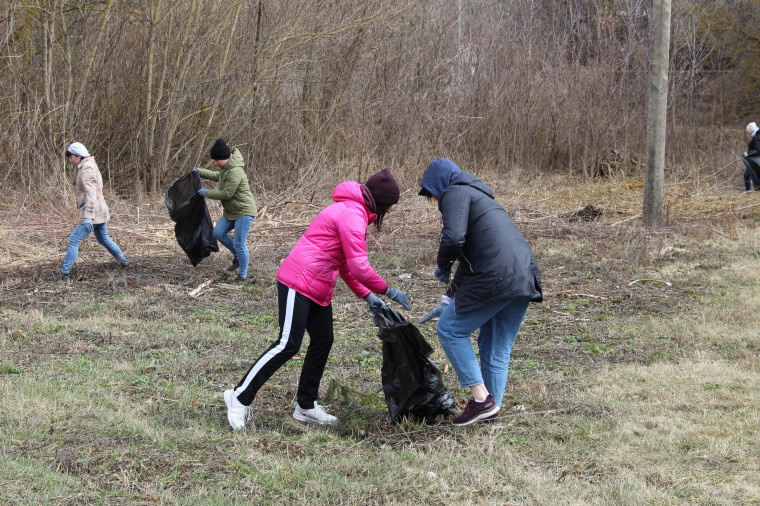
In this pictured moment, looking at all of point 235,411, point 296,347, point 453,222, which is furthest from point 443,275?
point 235,411

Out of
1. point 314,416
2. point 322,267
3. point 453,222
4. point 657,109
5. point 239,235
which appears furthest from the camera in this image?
point 657,109

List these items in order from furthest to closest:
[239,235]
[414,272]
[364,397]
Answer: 1. [414,272]
2. [239,235]
3. [364,397]

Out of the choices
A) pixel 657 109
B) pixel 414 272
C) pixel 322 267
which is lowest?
pixel 414 272

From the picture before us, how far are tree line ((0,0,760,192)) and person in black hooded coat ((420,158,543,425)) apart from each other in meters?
11.0

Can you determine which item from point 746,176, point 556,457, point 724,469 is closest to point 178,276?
point 556,457

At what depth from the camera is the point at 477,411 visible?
4426 millimetres

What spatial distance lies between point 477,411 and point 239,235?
205 inches

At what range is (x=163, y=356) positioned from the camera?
20.0 feet

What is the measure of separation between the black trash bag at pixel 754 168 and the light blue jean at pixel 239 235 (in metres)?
12.2

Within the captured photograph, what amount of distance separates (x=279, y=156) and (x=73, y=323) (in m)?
10.4

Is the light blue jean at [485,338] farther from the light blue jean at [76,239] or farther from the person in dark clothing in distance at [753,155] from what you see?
the person in dark clothing in distance at [753,155]

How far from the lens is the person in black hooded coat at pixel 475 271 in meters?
4.23

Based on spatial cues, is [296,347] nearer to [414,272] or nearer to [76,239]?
[414,272]

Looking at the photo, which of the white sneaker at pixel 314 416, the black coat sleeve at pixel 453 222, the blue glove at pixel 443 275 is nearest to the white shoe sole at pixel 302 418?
the white sneaker at pixel 314 416
